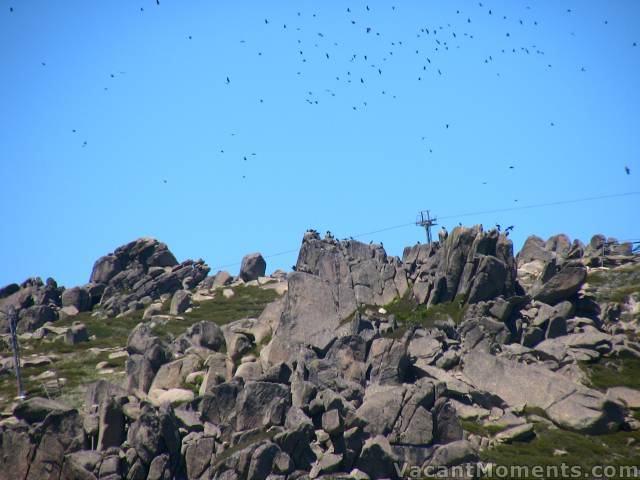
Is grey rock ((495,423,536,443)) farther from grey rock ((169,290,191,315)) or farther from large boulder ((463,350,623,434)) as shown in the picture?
grey rock ((169,290,191,315))

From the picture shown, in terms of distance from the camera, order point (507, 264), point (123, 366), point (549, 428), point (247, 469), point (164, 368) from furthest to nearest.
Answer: point (123, 366), point (507, 264), point (164, 368), point (549, 428), point (247, 469)

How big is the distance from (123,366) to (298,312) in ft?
89.3

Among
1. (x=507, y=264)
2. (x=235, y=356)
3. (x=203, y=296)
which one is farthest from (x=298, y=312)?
(x=203, y=296)

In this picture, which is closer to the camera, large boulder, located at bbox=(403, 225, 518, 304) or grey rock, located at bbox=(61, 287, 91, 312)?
large boulder, located at bbox=(403, 225, 518, 304)

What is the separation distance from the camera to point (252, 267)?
169375mm

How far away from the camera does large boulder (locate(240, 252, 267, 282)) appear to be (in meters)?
169

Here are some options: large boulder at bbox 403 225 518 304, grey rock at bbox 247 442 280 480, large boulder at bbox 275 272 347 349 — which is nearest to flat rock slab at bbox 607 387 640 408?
large boulder at bbox 403 225 518 304

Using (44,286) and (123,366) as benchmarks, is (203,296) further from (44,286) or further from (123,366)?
(123,366)

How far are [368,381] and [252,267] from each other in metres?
94.9

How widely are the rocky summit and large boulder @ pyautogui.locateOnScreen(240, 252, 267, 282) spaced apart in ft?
165

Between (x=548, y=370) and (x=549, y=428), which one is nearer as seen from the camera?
(x=549, y=428)

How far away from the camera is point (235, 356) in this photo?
283 ft

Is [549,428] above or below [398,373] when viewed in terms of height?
below

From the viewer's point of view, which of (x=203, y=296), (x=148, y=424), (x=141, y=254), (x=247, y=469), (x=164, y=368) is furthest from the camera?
(x=141, y=254)
